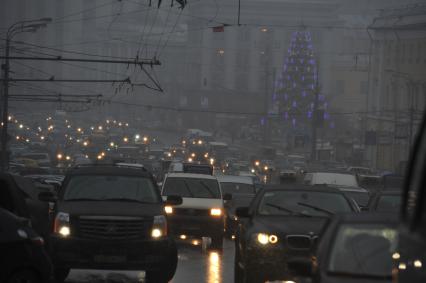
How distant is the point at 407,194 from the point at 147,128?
166m

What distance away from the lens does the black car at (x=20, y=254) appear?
10.6 meters

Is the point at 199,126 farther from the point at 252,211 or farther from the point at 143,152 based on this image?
the point at 252,211

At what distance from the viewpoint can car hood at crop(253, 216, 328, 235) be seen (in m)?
14.3

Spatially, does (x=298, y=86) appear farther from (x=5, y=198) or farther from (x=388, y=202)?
(x=5, y=198)

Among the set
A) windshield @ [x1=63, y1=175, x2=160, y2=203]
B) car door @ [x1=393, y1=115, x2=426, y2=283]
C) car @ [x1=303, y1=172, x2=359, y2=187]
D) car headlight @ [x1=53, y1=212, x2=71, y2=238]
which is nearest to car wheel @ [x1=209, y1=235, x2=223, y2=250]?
windshield @ [x1=63, y1=175, x2=160, y2=203]

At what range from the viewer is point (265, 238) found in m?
14.4

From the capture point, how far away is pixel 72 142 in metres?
123

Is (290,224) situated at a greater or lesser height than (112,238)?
greater

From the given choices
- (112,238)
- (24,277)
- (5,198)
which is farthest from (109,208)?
(24,277)

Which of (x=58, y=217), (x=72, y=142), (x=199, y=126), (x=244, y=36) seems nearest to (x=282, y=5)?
(x=244, y=36)

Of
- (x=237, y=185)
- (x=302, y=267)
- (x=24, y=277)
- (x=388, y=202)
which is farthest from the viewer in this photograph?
(x=237, y=185)

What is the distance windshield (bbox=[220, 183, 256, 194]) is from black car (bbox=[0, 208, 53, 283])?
23057 millimetres

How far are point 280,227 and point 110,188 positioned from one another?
3456mm

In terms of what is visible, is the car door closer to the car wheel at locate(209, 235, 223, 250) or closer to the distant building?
the car wheel at locate(209, 235, 223, 250)
